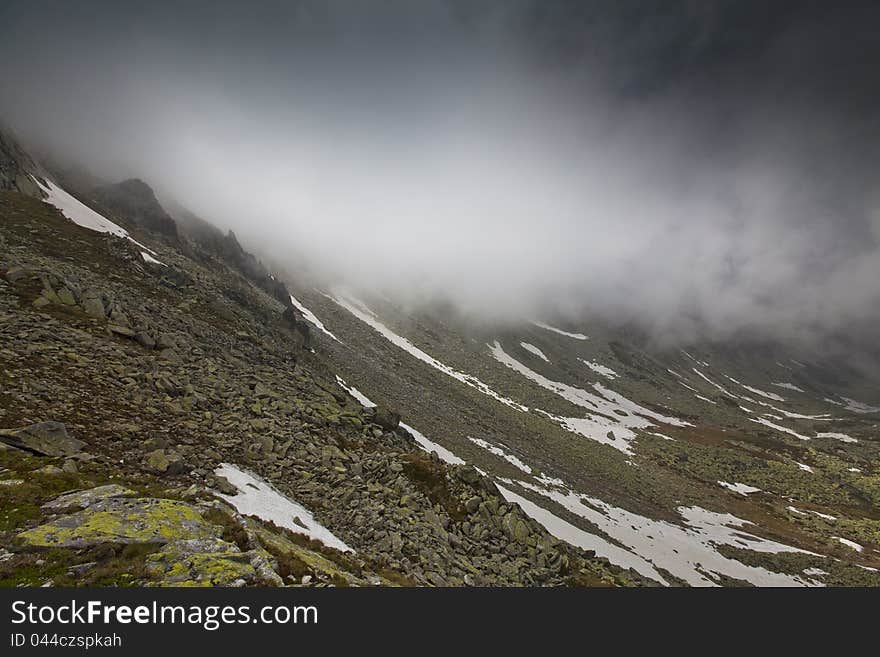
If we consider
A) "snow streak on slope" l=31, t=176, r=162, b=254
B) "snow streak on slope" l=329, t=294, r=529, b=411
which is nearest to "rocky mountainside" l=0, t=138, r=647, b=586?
"snow streak on slope" l=31, t=176, r=162, b=254

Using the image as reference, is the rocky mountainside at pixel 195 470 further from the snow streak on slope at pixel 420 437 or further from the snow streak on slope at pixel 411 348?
the snow streak on slope at pixel 411 348

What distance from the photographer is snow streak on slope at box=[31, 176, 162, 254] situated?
4316 centimetres

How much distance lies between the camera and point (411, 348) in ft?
290

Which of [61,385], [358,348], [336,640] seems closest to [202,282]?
[61,385]

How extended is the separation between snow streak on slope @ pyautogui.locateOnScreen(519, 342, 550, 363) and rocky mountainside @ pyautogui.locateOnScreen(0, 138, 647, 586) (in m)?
96.1

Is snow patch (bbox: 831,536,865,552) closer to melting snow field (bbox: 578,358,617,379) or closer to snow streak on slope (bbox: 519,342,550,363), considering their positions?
snow streak on slope (bbox: 519,342,550,363)

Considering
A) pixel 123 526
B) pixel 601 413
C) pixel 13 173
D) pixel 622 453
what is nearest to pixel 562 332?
pixel 601 413

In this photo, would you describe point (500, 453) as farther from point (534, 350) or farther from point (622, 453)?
point (534, 350)

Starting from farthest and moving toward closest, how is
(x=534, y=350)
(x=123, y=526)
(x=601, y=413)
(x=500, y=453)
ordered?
(x=534, y=350) < (x=601, y=413) < (x=500, y=453) < (x=123, y=526)

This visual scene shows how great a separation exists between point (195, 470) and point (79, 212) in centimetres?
4832

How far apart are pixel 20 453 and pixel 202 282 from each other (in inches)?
1160

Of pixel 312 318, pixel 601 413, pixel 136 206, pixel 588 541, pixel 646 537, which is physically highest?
pixel 601 413

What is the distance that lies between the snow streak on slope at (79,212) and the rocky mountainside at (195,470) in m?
14.5

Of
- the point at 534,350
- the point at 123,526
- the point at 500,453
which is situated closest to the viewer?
the point at 123,526
